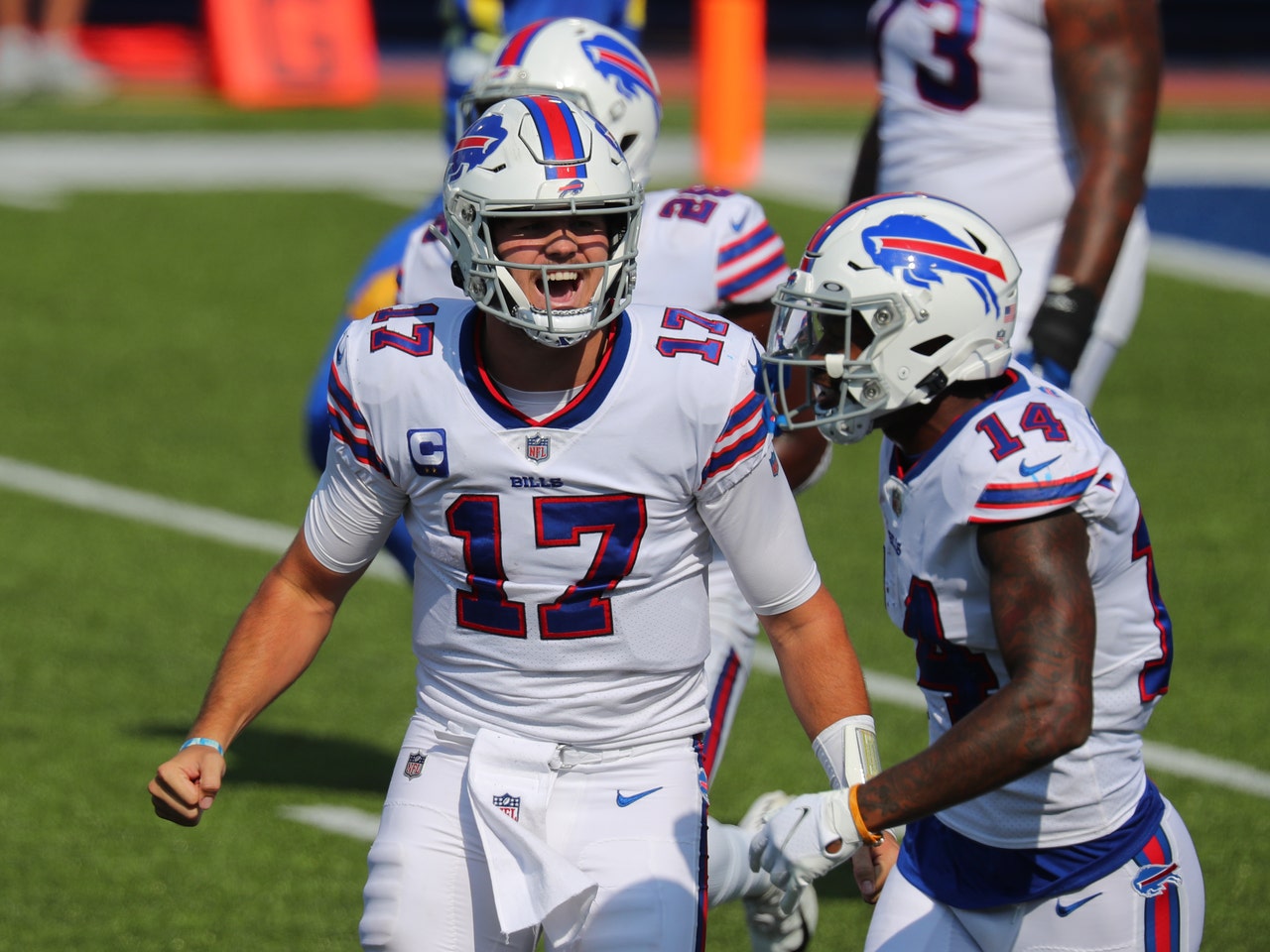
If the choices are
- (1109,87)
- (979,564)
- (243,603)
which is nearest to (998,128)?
(1109,87)

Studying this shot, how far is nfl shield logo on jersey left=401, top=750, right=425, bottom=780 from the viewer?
346cm

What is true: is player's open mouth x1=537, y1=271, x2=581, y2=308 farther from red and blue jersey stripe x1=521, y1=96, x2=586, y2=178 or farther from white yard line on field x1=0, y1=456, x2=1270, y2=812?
white yard line on field x1=0, y1=456, x2=1270, y2=812

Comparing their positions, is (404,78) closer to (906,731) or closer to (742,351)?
(906,731)

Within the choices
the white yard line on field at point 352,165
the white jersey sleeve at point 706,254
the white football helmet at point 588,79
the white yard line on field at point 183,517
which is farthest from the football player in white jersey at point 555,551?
the white yard line on field at point 352,165

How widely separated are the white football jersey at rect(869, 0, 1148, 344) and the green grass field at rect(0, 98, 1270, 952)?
1506 millimetres

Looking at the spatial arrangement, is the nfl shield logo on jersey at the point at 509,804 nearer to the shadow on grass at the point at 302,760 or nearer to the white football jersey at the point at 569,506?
the white football jersey at the point at 569,506

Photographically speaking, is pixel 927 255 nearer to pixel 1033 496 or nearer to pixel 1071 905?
pixel 1033 496

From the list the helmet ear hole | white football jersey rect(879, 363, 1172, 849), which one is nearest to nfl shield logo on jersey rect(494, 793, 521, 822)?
white football jersey rect(879, 363, 1172, 849)

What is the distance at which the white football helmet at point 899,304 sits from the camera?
3344 millimetres

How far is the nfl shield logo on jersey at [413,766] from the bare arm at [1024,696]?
2.60ft

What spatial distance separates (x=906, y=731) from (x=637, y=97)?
2.17 metres

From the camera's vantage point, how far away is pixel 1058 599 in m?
3.03

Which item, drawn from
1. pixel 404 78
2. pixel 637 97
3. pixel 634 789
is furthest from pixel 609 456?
pixel 404 78

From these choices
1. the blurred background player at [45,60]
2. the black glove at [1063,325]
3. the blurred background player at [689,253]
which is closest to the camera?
the blurred background player at [689,253]
